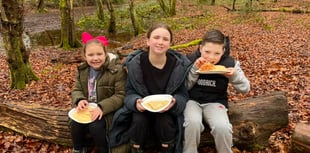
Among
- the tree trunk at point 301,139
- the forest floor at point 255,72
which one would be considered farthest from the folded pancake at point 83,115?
the tree trunk at point 301,139

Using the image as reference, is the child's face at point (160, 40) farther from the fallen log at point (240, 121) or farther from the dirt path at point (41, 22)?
the dirt path at point (41, 22)

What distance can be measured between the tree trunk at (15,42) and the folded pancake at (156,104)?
5.44 m

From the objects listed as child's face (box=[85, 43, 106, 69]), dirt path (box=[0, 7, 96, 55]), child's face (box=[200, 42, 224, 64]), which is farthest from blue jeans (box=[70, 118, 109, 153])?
dirt path (box=[0, 7, 96, 55])

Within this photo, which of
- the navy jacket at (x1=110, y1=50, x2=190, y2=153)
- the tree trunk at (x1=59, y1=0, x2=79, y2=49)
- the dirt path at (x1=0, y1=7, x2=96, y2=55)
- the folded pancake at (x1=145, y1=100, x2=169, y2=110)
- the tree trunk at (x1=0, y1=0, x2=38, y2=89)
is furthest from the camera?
the dirt path at (x1=0, y1=7, x2=96, y2=55)

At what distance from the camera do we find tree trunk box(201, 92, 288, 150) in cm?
418

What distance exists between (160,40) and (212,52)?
0.72m

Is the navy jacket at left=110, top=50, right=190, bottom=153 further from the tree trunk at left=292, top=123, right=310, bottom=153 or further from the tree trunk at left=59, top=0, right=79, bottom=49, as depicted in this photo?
the tree trunk at left=59, top=0, right=79, bottom=49

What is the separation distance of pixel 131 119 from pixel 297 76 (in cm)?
533

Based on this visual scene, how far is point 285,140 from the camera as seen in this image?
4.61 m

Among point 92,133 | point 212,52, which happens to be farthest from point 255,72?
point 92,133

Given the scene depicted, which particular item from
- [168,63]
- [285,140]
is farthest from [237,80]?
[285,140]

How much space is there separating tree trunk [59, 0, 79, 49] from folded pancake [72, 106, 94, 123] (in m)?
11.9

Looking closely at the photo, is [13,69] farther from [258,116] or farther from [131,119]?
[258,116]

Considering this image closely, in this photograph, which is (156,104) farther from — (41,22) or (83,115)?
(41,22)
